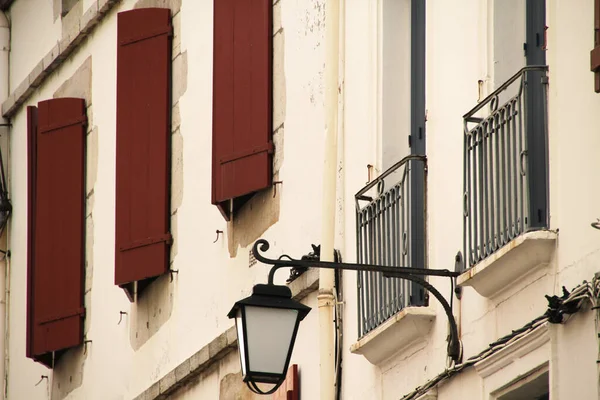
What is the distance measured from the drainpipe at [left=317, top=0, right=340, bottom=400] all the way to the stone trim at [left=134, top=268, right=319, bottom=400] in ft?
1.57

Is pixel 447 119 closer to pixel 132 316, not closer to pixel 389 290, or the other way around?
pixel 389 290

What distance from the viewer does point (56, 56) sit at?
1844 cm

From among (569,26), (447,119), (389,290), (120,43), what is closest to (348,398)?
(389,290)

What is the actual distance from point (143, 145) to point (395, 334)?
17.7ft

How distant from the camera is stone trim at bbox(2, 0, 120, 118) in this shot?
17438 millimetres

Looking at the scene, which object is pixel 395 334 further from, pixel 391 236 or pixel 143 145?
pixel 143 145

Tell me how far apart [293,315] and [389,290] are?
4.29 feet

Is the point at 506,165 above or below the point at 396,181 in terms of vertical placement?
below

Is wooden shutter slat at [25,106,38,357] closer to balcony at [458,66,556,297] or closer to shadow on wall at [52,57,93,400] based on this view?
shadow on wall at [52,57,93,400]

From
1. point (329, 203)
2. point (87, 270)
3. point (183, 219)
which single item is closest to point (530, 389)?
point (329, 203)

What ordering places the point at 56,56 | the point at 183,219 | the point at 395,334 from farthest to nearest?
the point at 56,56, the point at 183,219, the point at 395,334

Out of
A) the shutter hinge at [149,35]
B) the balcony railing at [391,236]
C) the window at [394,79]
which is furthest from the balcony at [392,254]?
the shutter hinge at [149,35]

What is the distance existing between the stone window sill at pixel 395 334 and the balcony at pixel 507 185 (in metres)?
0.59

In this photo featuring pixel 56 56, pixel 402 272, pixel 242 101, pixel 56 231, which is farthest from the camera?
pixel 56 56
